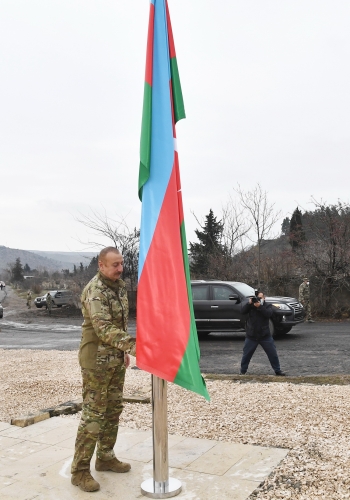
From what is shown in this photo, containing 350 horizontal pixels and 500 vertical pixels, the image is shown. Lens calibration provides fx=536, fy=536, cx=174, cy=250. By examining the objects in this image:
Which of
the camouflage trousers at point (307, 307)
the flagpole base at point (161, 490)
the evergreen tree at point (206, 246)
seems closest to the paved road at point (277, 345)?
the camouflage trousers at point (307, 307)

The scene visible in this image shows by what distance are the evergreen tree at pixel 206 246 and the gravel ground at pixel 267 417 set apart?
18.4 metres

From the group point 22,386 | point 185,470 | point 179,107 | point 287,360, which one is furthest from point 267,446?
point 287,360

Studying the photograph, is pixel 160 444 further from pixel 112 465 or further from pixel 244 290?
pixel 244 290

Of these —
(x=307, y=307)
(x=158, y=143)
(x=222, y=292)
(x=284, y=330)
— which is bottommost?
(x=284, y=330)

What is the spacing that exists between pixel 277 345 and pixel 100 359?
1022 cm

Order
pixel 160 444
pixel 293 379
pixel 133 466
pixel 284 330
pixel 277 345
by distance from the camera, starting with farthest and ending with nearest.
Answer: pixel 284 330, pixel 277 345, pixel 293 379, pixel 133 466, pixel 160 444

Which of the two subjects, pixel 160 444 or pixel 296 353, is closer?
pixel 160 444

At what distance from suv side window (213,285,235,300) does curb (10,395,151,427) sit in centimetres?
824

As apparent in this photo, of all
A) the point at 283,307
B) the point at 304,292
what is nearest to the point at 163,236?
the point at 283,307

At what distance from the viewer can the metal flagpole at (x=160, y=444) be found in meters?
4.11

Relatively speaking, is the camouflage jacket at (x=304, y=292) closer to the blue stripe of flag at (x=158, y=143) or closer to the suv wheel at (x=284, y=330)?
the suv wheel at (x=284, y=330)

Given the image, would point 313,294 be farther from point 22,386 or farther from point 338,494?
point 338,494

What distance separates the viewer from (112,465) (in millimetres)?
4609

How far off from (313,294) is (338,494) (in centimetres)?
1834
